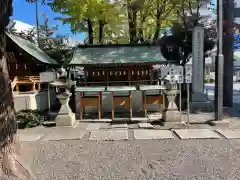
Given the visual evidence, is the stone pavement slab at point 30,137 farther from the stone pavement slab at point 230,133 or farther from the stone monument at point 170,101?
the stone pavement slab at point 230,133

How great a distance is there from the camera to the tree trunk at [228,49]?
14.6m

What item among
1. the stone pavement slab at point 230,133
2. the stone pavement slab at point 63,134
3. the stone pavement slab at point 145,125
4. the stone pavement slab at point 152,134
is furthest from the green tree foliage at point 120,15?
the stone pavement slab at point 230,133

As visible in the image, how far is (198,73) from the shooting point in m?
14.7

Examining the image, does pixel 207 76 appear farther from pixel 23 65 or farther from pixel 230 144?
pixel 230 144

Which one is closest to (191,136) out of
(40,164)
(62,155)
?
(62,155)

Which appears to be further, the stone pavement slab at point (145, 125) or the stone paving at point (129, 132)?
the stone pavement slab at point (145, 125)

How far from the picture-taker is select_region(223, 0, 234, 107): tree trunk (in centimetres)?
1455

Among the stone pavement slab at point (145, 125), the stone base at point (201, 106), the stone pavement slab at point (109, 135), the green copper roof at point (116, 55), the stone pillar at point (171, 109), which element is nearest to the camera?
the stone pavement slab at point (109, 135)

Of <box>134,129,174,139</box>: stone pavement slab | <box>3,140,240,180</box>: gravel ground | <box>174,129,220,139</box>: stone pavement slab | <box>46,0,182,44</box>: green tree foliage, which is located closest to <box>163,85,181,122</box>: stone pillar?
<box>174,129,220,139</box>: stone pavement slab

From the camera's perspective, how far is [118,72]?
564 inches

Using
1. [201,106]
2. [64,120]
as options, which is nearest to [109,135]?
[64,120]

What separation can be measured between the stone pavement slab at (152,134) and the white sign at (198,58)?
6.45m

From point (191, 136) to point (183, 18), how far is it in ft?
38.9

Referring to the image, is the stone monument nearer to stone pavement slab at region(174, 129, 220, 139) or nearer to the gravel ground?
stone pavement slab at region(174, 129, 220, 139)
